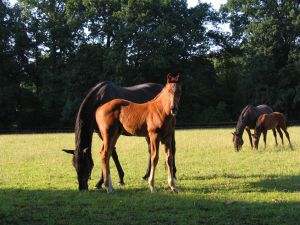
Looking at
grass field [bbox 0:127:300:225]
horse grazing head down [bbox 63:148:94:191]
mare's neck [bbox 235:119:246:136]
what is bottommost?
grass field [bbox 0:127:300:225]

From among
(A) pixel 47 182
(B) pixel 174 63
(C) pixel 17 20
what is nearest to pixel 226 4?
(B) pixel 174 63

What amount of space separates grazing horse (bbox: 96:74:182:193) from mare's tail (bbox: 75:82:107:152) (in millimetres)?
223

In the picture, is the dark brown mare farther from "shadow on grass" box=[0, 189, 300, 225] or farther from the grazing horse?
"shadow on grass" box=[0, 189, 300, 225]

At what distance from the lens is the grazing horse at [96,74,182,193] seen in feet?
26.0

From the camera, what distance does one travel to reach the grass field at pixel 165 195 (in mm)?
6133

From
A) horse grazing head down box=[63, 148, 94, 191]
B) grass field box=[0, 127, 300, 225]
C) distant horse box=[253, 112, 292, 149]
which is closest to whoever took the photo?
grass field box=[0, 127, 300, 225]

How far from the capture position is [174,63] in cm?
4194

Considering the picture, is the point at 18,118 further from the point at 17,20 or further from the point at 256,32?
the point at 256,32

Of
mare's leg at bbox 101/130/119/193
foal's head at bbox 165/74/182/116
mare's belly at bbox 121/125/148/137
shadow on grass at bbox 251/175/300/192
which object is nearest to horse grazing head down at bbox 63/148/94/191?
mare's leg at bbox 101/130/119/193

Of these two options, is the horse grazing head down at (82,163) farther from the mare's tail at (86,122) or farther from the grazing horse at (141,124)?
the grazing horse at (141,124)

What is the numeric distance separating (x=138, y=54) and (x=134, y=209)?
36.1 m

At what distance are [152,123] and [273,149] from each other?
372 inches

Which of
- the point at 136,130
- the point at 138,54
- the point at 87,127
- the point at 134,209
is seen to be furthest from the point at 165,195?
the point at 138,54

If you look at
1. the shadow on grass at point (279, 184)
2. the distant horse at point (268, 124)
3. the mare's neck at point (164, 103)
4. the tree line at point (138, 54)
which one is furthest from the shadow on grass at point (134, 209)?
the tree line at point (138, 54)
